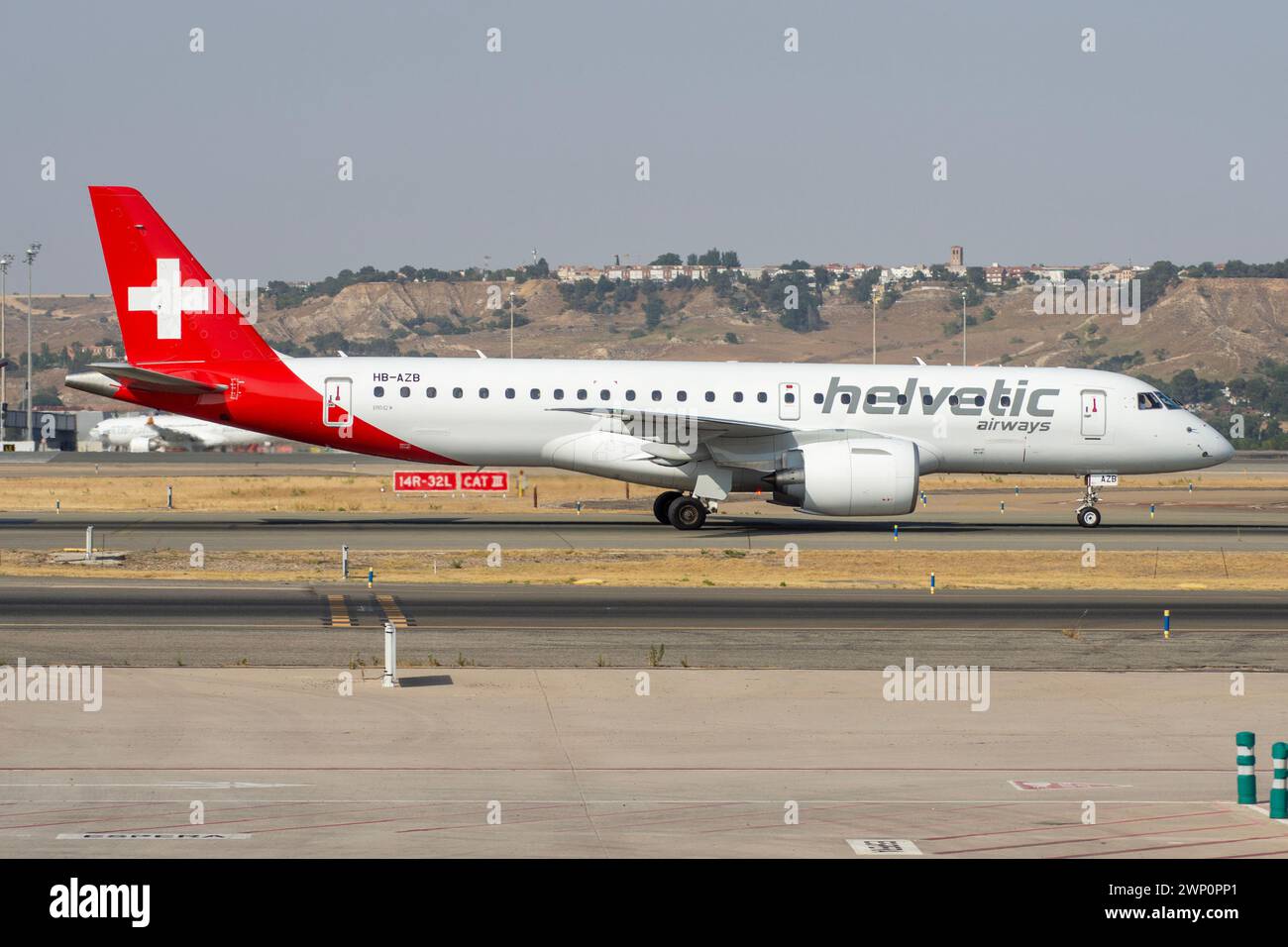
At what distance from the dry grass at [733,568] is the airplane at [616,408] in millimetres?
4609

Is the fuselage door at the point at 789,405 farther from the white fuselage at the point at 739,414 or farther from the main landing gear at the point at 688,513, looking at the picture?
the main landing gear at the point at 688,513

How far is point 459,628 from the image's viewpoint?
25.1 m

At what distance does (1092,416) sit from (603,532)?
14.4 m

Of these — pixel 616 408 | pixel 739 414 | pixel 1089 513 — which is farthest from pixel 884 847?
A: pixel 1089 513

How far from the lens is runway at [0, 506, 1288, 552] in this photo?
128 ft

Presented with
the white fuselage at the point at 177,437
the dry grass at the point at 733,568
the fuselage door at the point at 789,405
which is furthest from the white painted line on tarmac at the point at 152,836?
the white fuselage at the point at 177,437

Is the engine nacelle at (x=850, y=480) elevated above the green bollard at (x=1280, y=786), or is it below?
above

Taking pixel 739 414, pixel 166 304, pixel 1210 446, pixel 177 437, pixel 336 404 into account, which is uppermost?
pixel 166 304

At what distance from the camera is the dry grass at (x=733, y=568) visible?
32.5 metres

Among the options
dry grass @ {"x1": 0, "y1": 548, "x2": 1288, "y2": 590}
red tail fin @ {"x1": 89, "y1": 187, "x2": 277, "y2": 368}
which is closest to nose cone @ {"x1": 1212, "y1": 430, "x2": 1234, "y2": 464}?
dry grass @ {"x1": 0, "y1": 548, "x2": 1288, "y2": 590}

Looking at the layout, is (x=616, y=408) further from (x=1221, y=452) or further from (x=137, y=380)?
(x=1221, y=452)

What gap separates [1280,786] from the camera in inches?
538

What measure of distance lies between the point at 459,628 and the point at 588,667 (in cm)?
397
